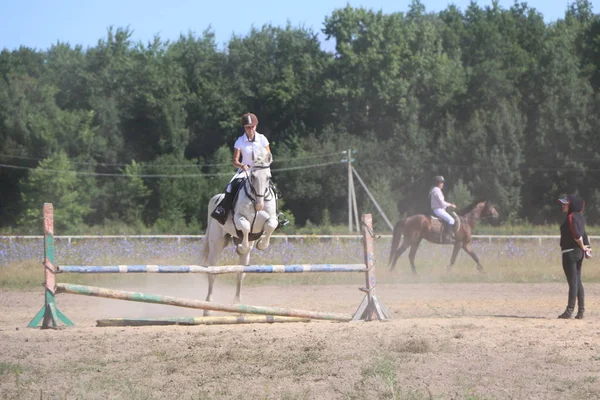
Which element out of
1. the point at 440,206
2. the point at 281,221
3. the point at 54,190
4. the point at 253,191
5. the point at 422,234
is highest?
the point at 54,190

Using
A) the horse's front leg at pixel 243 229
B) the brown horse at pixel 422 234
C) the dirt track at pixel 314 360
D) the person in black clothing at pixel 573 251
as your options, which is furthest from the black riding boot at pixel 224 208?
the brown horse at pixel 422 234

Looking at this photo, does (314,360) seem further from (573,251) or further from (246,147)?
(573,251)

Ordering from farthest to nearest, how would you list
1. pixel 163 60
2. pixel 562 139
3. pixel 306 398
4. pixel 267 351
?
pixel 163 60 → pixel 562 139 → pixel 267 351 → pixel 306 398

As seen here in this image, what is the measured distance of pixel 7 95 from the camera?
65.8 m

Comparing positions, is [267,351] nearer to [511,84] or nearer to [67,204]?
[67,204]

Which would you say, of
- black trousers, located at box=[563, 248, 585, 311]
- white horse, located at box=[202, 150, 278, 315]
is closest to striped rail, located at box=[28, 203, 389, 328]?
white horse, located at box=[202, 150, 278, 315]

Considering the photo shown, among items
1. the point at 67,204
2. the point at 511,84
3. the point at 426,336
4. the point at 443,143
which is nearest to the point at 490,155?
the point at 443,143

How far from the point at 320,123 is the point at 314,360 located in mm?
57846

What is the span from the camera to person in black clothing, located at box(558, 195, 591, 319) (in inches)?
523

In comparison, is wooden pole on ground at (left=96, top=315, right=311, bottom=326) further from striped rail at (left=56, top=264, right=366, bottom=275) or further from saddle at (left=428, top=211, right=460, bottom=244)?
saddle at (left=428, top=211, right=460, bottom=244)

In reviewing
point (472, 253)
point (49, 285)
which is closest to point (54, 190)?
point (472, 253)

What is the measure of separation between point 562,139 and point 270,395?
5306 cm

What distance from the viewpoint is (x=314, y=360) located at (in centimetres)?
984

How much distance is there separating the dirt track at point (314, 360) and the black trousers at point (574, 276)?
35 cm
